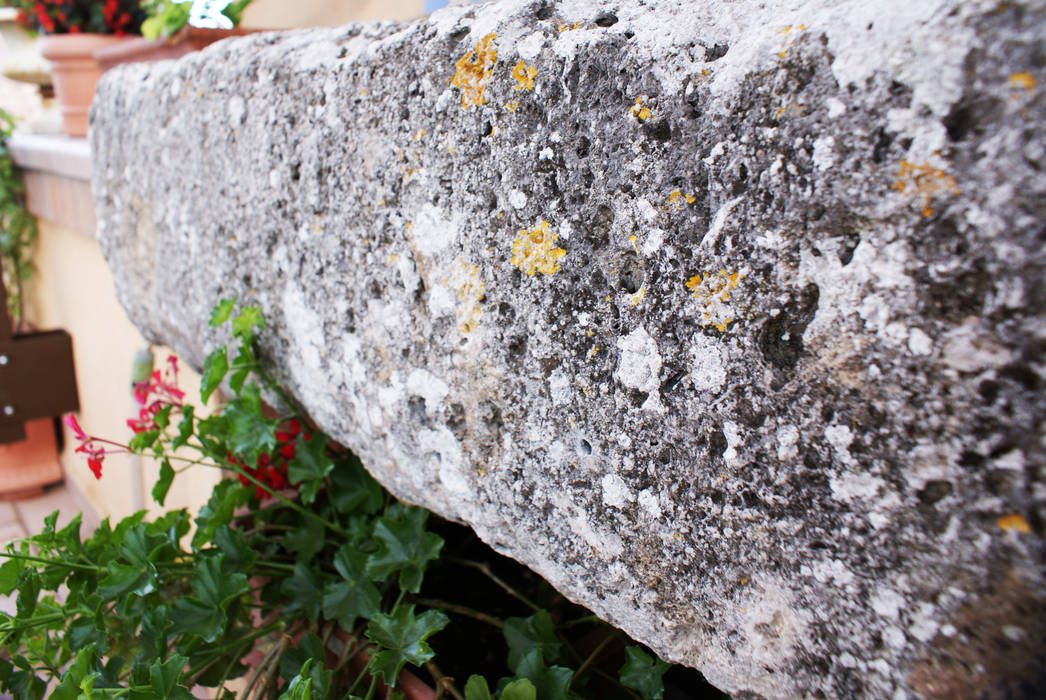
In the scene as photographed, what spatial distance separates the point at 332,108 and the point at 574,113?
32cm

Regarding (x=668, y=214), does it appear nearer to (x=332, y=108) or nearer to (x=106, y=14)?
(x=332, y=108)

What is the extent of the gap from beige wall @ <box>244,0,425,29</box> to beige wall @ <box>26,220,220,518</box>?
0.79 m

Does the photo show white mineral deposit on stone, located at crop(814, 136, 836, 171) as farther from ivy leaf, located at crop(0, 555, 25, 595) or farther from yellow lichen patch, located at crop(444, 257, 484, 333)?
ivy leaf, located at crop(0, 555, 25, 595)

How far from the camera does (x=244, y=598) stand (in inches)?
42.6

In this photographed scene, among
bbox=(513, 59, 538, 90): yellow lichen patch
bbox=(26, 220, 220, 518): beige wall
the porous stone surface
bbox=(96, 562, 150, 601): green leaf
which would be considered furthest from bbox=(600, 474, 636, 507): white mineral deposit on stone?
bbox=(26, 220, 220, 518): beige wall

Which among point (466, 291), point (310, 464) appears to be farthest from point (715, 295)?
point (310, 464)

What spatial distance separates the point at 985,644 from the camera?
41 cm

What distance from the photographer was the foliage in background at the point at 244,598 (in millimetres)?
845

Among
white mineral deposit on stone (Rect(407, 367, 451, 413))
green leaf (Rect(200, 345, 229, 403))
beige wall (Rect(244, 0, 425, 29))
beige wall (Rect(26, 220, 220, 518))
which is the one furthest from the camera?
beige wall (Rect(26, 220, 220, 518))

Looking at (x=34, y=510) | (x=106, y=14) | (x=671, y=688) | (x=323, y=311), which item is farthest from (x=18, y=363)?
(x=671, y=688)

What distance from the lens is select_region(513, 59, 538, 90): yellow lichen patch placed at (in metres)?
0.58

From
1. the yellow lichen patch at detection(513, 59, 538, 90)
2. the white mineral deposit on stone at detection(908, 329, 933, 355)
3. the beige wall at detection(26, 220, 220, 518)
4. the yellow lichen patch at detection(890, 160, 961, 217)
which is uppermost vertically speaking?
the yellow lichen patch at detection(513, 59, 538, 90)

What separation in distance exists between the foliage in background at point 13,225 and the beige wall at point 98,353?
8 centimetres

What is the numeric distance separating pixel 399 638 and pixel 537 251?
46cm
